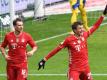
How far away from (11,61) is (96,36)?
45.7 ft

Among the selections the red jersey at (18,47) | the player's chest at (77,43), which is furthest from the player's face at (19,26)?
the player's chest at (77,43)

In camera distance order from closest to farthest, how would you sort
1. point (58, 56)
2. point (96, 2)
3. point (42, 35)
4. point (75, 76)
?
point (75, 76) → point (58, 56) → point (42, 35) → point (96, 2)

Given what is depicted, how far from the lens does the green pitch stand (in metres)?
20.8

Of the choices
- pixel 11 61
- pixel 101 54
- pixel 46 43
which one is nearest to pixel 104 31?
pixel 46 43

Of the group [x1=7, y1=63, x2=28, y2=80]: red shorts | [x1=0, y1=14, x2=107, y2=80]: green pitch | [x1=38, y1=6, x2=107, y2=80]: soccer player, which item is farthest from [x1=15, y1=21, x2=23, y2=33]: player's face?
[x1=0, y1=14, x2=107, y2=80]: green pitch

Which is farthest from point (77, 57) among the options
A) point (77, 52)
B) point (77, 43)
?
point (77, 43)

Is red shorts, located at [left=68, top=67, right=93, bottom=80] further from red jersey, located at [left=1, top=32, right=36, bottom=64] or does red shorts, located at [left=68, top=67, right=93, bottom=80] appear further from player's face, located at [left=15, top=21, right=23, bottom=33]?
player's face, located at [left=15, top=21, right=23, bottom=33]

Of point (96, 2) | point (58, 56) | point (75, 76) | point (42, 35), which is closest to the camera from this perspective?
point (75, 76)

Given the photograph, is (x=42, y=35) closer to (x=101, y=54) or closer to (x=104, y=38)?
(x=104, y=38)

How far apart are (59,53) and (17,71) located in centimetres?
956

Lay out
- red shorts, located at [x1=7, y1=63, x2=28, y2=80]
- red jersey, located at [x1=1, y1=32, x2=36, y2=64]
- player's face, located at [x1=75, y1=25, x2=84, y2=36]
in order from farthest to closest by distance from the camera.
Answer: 1. red jersey, located at [x1=1, y1=32, x2=36, y2=64]
2. red shorts, located at [x1=7, y1=63, x2=28, y2=80]
3. player's face, located at [x1=75, y1=25, x2=84, y2=36]

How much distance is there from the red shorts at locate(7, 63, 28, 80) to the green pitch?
4352mm

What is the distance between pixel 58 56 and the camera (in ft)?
79.7

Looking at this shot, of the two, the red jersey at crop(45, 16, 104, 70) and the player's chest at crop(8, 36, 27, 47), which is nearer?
the red jersey at crop(45, 16, 104, 70)
